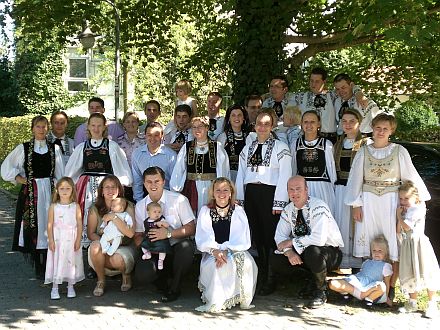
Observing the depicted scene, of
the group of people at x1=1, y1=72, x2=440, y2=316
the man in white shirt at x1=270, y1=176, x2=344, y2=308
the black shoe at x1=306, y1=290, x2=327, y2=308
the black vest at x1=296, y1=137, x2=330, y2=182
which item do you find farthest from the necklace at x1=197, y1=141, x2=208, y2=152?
the black shoe at x1=306, y1=290, x2=327, y2=308

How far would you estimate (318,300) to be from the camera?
5984 millimetres

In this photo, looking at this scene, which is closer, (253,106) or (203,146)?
(203,146)

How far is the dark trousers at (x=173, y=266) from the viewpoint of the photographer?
6.16 m

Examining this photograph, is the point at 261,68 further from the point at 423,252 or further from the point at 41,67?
the point at 41,67

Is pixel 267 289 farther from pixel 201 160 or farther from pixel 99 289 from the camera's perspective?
pixel 99 289

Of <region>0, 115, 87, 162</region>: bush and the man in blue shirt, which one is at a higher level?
<region>0, 115, 87, 162</region>: bush

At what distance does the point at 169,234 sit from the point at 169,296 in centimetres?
59

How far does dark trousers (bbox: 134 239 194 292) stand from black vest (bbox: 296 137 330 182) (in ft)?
4.52

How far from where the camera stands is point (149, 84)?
24406 mm

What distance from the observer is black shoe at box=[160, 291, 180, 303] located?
6.16 meters

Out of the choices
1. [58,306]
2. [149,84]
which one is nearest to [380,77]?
[58,306]

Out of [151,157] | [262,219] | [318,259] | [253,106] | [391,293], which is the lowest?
[391,293]

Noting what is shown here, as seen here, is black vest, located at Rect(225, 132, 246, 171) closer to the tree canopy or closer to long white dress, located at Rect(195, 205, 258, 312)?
long white dress, located at Rect(195, 205, 258, 312)

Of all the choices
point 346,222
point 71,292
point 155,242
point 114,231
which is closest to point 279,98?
point 346,222
